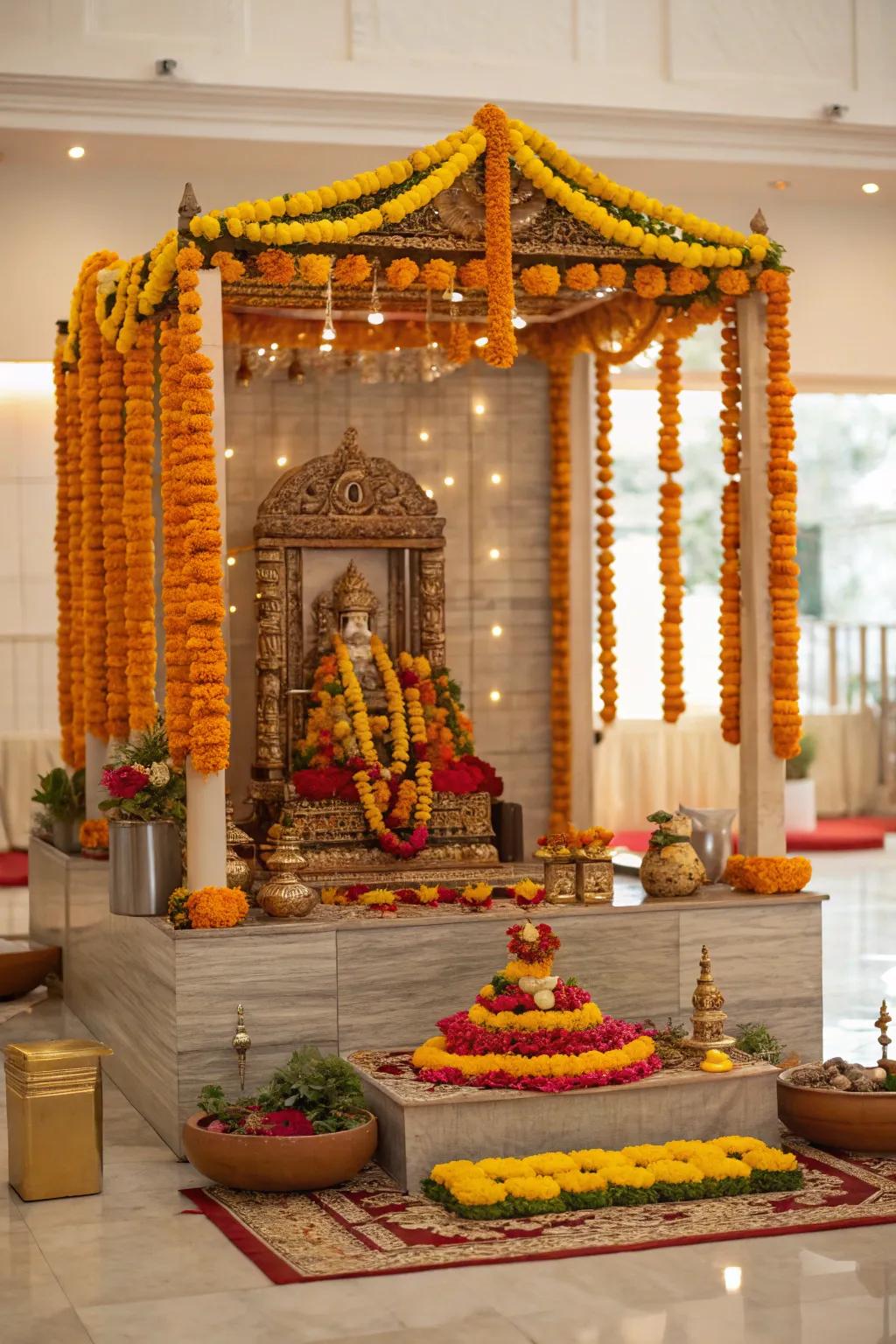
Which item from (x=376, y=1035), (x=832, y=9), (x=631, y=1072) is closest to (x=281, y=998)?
(x=376, y=1035)

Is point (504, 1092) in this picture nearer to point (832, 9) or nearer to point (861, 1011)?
point (861, 1011)

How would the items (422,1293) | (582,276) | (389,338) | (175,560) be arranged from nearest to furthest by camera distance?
(422,1293), (175,560), (582,276), (389,338)

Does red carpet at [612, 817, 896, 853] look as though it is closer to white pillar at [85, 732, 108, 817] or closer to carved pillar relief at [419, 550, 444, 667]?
carved pillar relief at [419, 550, 444, 667]

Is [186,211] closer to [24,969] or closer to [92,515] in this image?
[92,515]

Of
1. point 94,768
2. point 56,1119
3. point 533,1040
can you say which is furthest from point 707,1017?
point 94,768

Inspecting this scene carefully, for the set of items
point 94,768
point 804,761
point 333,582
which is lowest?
point 804,761

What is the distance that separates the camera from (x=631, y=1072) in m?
6.21

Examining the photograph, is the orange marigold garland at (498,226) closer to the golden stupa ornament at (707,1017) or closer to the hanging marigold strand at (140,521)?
the hanging marigold strand at (140,521)

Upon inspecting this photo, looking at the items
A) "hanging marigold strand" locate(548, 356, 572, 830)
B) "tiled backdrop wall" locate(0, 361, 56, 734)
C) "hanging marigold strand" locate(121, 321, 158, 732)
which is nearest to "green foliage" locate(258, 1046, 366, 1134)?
"hanging marigold strand" locate(121, 321, 158, 732)

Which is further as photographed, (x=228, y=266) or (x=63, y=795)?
(x=63, y=795)

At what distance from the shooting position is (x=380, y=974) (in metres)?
6.95

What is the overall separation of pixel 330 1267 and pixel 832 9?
28.4 feet

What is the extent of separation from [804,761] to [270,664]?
23.8ft

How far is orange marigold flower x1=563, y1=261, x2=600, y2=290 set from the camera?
7.58m
